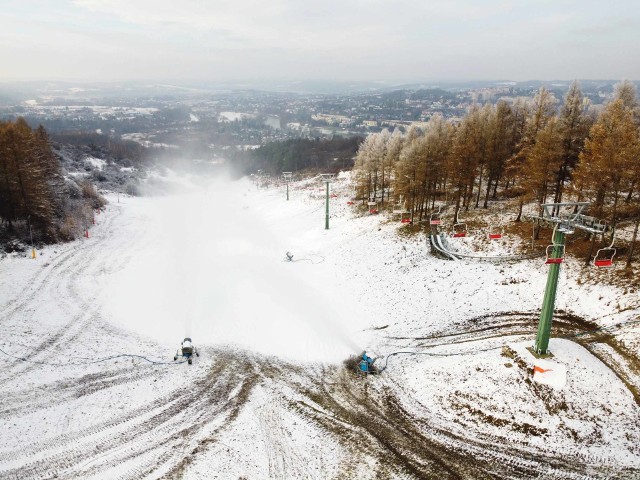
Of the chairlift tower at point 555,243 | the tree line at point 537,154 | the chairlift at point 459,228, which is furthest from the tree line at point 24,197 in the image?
the chairlift tower at point 555,243

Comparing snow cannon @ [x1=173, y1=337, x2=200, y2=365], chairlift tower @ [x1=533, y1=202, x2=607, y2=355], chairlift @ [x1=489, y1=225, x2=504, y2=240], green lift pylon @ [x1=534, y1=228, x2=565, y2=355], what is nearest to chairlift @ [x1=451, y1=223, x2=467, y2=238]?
chairlift @ [x1=489, y1=225, x2=504, y2=240]

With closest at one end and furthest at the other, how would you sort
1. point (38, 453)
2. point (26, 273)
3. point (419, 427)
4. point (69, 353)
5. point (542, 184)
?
point (38, 453) < point (419, 427) < point (69, 353) < point (542, 184) < point (26, 273)

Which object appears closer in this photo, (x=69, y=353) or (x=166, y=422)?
(x=166, y=422)

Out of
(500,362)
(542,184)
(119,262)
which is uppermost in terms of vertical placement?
(542,184)

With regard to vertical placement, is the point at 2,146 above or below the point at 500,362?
above

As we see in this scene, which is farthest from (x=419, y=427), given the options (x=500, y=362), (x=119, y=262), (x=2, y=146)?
(x=2, y=146)

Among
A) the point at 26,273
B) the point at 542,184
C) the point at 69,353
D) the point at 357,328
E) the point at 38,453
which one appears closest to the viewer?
the point at 38,453

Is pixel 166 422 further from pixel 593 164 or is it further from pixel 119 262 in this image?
pixel 593 164
